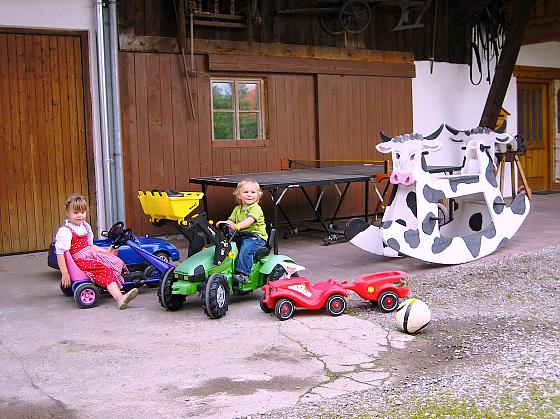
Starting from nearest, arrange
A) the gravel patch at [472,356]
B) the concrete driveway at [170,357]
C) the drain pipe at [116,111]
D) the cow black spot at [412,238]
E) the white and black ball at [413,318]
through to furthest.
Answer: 1. the gravel patch at [472,356]
2. the concrete driveway at [170,357]
3. the white and black ball at [413,318]
4. the cow black spot at [412,238]
5. the drain pipe at [116,111]

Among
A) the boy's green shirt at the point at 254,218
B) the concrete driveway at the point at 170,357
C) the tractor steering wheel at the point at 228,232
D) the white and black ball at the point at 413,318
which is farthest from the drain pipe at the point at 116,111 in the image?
the white and black ball at the point at 413,318

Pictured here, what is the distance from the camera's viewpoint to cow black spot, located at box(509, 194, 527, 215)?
901cm

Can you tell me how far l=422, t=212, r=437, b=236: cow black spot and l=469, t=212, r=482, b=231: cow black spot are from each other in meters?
1.29

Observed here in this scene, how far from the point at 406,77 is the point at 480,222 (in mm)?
4334

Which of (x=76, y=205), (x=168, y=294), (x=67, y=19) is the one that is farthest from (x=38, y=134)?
(x=168, y=294)

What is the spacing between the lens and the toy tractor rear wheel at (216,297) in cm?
610

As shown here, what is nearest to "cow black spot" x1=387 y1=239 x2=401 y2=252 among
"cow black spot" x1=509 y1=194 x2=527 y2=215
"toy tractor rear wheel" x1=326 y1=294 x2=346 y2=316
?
"toy tractor rear wheel" x1=326 y1=294 x2=346 y2=316

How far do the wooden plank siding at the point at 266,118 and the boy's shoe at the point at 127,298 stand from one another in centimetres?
359

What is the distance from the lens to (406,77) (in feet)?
41.8

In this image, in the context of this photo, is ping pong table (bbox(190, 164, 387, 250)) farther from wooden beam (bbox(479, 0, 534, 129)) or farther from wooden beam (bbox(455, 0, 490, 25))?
wooden beam (bbox(455, 0, 490, 25))

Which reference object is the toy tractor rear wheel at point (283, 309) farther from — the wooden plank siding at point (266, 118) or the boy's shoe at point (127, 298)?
the wooden plank siding at point (266, 118)

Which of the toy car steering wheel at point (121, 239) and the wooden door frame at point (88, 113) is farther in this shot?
the wooden door frame at point (88, 113)

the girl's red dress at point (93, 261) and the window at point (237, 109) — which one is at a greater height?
the window at point (237, 109)

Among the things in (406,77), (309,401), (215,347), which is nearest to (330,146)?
(406,77)
